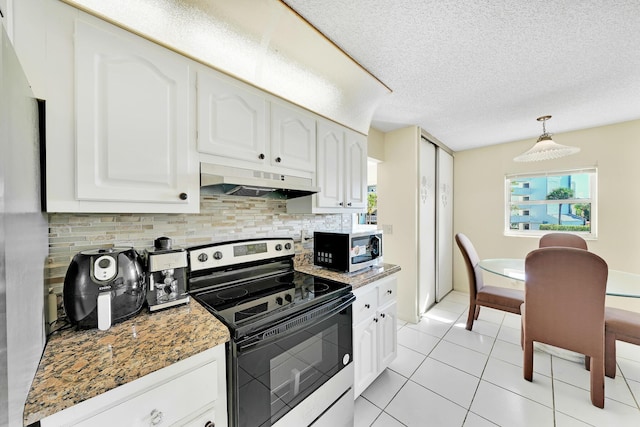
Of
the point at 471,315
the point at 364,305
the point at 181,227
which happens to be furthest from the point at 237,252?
the point at 471,315

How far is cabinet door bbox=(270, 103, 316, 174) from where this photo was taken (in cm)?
151

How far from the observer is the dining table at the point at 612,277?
5.59 ft

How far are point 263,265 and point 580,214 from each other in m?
4.06

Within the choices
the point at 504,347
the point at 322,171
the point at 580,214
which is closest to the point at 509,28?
the point at 322,171

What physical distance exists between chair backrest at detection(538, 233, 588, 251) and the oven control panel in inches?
115

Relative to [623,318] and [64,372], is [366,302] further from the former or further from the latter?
[623,318]

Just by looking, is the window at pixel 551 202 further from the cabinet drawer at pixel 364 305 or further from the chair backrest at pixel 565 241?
the cabinet drawer at pixel 364 305

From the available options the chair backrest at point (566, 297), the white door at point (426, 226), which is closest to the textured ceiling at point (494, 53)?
the white door at point (426, 226)

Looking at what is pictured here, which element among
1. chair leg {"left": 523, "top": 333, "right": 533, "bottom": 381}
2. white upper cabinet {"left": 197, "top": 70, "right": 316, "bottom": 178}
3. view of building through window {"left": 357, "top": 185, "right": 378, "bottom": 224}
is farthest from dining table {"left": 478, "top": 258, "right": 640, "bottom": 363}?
white upper cabinet {"left": 197, "top": 70, "right": 316, "bottom": 178}

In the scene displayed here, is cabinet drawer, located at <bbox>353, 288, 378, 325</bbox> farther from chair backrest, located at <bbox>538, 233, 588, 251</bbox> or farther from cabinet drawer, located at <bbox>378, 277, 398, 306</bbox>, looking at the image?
chair backrest, located at <bbox>538, 233, 588, 251</bbox>

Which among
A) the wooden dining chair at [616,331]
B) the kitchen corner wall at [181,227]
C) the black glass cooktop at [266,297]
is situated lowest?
the wooden dining chair at [616,331]

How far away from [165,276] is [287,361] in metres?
0.70

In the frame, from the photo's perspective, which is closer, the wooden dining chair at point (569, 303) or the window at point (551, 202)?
the wooden dining chair at point (569, 303)

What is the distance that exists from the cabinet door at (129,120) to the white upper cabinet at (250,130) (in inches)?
4.0
